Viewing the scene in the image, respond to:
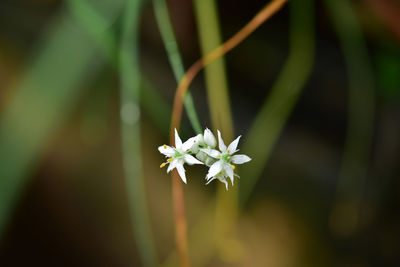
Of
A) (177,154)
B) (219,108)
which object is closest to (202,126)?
(219,108)

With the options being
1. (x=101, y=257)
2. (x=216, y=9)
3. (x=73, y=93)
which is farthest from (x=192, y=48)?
(x=101, y=257)

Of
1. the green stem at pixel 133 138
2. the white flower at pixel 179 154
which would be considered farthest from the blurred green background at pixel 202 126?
A: the white flower at pixel 179 154

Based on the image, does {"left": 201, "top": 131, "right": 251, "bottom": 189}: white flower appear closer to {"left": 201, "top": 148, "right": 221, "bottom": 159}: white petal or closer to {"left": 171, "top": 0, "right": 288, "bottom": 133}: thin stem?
{"left": 201, "top": 148, "right": 221, "bottom": 159}: white petal

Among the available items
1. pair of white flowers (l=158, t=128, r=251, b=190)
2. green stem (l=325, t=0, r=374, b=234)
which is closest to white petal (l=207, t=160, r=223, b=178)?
pair of white flowers (l=158, t=128, r=251, b=190)

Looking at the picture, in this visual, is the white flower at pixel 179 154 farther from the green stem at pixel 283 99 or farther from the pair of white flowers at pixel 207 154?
the green stem at pixel 283 99

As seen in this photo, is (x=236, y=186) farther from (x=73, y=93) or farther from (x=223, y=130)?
(x=73, y=93)

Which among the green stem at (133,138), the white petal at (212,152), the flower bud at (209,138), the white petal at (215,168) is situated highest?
the green stem at (133,138)

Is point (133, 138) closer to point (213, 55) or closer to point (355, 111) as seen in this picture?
point (213, 55)

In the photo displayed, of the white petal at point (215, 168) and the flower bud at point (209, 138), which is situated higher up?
the flower bud at point (209, 138)
